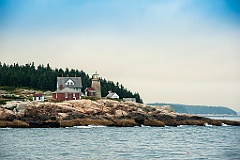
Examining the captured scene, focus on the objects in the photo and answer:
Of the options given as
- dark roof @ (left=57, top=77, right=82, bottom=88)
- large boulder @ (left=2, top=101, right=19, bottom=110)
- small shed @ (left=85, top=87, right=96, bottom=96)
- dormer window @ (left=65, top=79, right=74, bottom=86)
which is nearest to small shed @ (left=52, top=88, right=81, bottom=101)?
dark roof @ (left=57, top=77, right=82, bottom=88)

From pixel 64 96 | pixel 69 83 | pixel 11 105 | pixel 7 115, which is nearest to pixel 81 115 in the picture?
pixel 11 105

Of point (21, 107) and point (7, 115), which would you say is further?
point (21, 107)

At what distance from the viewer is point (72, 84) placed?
117062 mm

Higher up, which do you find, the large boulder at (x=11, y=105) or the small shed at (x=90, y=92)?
the small shed at (x=90, y=92)

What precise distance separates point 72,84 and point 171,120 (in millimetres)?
36139

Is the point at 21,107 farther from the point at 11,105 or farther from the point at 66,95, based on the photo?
the point at 66,95

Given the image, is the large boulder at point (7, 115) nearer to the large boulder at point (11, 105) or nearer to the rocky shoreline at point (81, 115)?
the rocky shoreline at point (81, 115)

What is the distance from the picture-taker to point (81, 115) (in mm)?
82062

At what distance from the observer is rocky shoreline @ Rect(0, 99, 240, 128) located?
7894 centimetres

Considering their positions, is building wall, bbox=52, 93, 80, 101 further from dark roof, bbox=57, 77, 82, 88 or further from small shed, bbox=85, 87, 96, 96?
small shed, bbox=85, 87, 96, 96

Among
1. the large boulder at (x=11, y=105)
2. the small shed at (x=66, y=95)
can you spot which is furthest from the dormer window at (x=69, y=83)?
the large boulder at (x=11, y=105)

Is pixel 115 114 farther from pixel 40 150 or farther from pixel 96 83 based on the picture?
pixel 40 150

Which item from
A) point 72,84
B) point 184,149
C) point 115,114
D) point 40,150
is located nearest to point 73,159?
point 40,150

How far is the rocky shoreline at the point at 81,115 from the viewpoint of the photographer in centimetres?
7894
